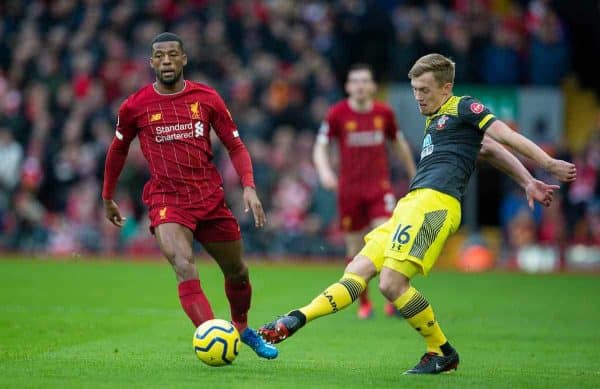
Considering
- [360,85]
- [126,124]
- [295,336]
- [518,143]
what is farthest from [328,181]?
[518,143]

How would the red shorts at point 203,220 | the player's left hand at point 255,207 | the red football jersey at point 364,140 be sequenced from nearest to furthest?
the player's left hand at point 255,207 → the red shorts at point 203,220 → the red football jersey at point 364,140

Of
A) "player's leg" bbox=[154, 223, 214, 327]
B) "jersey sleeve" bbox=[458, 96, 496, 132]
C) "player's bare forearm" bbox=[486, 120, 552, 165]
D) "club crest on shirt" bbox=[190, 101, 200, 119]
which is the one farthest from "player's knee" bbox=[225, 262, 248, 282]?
"player's bare forearm" bbox=[486, 120, 552, 165]

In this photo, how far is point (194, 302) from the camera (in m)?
8.88

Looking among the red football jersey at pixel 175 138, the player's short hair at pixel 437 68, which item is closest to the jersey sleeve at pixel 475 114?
the player's short hair at pixel 437 68

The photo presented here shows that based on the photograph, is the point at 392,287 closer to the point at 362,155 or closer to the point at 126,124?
the point at 126,124

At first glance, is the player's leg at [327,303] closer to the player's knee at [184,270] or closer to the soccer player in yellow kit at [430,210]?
the soccer player in yellow kit at [430,210]

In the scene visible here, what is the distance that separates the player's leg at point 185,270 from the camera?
888 centimetres

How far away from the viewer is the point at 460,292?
55.8ft

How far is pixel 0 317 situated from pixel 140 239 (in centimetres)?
1070

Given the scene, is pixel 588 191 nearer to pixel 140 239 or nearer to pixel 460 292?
pixel 460 292

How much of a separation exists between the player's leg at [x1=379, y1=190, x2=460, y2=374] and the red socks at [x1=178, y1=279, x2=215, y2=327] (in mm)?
1348

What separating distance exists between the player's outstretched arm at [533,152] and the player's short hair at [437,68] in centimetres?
60

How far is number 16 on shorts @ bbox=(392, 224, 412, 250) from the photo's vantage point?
8.62m

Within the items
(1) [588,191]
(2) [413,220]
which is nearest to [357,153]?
(2) [413,220]
